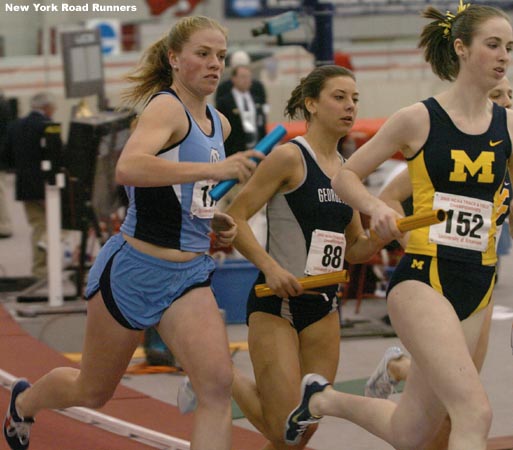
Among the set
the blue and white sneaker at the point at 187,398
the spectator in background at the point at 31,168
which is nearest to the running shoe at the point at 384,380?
the blue and white sneaker at the point at 187,398

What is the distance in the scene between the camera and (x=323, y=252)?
17.6 ft

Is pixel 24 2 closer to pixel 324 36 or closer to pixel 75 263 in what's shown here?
pixel 75 263

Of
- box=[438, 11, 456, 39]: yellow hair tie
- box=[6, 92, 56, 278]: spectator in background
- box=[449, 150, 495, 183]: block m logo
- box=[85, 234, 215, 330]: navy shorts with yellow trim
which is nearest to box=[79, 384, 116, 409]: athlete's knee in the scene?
box=[85, 234, 215, 330]: navy shorts with yellow trim

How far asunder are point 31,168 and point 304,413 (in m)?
7.05

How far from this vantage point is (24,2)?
20.1 metres

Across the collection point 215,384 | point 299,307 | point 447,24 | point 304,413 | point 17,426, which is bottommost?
point 17,426

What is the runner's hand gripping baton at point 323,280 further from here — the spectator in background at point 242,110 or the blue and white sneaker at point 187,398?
the spectator in background at point 242,110

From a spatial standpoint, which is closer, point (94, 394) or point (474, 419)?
point (474, 419)

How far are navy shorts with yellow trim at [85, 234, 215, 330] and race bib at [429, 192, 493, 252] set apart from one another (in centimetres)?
94

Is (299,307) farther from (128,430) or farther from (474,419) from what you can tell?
(128,430)

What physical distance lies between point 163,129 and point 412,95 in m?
20.0

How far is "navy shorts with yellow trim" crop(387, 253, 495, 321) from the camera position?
455 centimetres

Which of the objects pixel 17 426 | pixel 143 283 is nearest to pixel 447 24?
pixel 143 283

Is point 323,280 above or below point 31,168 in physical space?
above
